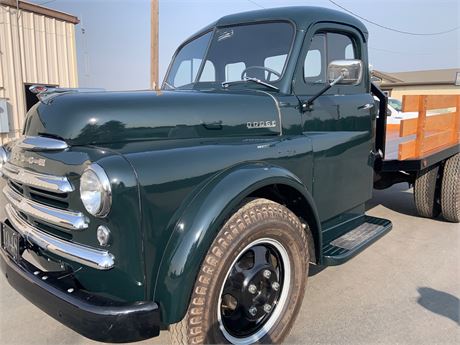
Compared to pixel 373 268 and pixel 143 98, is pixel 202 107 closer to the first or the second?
pixel 143 98

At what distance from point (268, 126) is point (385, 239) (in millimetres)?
2661

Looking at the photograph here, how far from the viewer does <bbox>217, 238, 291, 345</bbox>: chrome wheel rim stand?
2322 mm

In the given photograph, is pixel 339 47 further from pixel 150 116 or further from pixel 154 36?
pixel 154 36

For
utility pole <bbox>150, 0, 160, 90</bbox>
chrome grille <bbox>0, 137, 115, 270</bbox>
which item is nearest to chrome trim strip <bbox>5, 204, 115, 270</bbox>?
chrome grille <bbox>0, 137, 115, 270</bbox>

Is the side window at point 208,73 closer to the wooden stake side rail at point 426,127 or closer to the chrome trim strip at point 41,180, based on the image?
the chrome trim strip at point 41,180

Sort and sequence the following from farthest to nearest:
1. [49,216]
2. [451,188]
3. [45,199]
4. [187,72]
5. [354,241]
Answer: [451,188]
[187,72]
[354,241]
[45,199]
[49,216]

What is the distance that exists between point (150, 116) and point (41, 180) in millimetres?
658

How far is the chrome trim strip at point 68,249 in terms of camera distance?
1878mm

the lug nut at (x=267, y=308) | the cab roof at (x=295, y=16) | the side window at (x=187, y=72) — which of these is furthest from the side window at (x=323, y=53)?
the lug nut at (x=267, y=308)

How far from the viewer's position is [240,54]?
3131mm

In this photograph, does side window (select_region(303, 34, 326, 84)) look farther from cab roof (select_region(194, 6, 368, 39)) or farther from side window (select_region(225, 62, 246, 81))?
side window (select_region(225, 62, 246, 81))

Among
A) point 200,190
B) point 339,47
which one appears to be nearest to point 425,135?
point 339,47

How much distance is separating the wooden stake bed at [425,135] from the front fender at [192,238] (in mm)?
2481

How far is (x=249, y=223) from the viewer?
2211 millimetres
